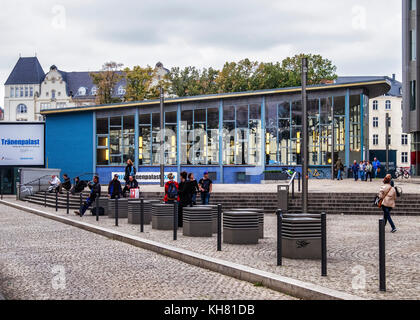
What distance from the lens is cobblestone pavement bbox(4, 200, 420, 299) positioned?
797cm

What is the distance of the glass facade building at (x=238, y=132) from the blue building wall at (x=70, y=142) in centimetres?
52

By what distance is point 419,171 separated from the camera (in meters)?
49.8

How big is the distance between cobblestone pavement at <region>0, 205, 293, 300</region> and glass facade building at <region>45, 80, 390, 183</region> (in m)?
31.0

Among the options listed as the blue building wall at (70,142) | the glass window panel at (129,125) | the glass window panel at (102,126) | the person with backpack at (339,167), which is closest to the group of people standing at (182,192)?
the person with backpack at (339,167)

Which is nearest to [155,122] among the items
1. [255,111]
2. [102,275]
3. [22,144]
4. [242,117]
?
[242,117]

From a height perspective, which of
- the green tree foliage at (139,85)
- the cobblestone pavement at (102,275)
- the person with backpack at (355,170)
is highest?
the green tree foliage at (139,85)

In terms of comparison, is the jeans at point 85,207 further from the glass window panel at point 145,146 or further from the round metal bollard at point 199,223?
the glass window panel at point 145,146

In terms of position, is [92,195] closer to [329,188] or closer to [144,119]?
[329,188]

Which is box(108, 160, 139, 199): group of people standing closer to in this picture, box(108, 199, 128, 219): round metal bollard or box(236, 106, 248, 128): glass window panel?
box(108, 199, 128, 219): round metal bollard

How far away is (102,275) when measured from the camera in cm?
946

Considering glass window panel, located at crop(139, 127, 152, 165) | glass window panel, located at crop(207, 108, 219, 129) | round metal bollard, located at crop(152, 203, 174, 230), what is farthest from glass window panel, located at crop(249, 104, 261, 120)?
round metal bollard, located at crop(152, 203, 174, 230)

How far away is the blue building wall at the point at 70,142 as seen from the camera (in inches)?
1969
